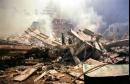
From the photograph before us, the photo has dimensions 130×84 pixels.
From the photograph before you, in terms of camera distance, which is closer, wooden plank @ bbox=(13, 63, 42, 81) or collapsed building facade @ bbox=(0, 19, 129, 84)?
wooden plank @ bbox=(13, 63, 42, 81)

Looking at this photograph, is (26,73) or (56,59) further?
(56,59)

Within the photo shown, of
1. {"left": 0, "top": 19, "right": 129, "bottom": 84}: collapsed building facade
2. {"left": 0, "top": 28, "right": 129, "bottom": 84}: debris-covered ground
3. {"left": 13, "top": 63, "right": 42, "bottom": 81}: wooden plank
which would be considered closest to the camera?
{"left": 13, "top": 63, "right": 42, "bottom": 81}: wooden plank

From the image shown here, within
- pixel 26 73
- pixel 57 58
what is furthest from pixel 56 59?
pixel 26 73

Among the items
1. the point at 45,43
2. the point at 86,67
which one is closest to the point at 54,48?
the point at 45,43

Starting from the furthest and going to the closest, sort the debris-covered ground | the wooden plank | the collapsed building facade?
the debris-covered ground < the collapsed building facade < the wooden plank

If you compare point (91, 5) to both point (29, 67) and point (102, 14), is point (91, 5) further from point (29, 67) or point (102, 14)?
point (29, 67)

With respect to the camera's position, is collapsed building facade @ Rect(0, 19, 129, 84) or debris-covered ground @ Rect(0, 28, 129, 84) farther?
debris-covered ground @ Rect(0, 28, 129, 84)

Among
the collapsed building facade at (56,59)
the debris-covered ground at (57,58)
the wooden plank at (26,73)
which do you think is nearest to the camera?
the wooden plank at (26,73)

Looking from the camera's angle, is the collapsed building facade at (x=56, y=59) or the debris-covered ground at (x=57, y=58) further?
the debris-covered ground at (x=57, y=58)

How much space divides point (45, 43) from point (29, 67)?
242 cm

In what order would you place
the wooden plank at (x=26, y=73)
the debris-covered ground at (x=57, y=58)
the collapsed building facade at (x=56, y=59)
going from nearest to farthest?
the wooden plank at (x=26, y=73) < the collapsed building facade at (x=56, y=59) < the debris-covered ground at (x=57, y=58)

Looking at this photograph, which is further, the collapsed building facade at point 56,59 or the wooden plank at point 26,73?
the collapsed building facade at point 56,59

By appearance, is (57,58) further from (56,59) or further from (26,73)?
(26,73)

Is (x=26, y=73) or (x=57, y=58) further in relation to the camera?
(x=57, y=58)
